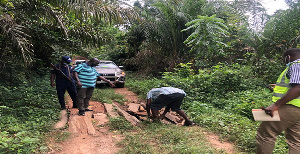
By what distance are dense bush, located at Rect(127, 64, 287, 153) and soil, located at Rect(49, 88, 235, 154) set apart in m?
0.40

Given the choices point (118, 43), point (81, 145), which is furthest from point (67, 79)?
point (118, 43)

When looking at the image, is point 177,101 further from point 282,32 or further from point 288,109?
point 282,32

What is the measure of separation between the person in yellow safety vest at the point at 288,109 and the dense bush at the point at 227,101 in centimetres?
89

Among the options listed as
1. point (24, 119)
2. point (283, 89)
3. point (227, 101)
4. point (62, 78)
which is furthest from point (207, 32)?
point (24, 119)

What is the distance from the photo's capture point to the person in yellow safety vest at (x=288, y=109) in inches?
102

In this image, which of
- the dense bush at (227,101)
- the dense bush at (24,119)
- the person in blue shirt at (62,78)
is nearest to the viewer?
the dense bush at (24,119)

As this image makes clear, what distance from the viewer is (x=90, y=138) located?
4.05 meters

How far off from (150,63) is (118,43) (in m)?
6.45

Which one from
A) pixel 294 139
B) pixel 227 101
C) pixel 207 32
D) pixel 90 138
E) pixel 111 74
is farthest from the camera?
pixel 111 74

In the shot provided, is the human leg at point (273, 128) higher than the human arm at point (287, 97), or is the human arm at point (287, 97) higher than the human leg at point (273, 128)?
the human arm at point (287, 97)

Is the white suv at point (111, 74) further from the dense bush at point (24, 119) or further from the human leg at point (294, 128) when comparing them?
the human leg at point (294, 128)

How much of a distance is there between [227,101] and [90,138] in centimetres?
459

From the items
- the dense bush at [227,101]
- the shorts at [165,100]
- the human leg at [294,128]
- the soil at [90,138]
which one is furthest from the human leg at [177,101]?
the human leg at [294,128]

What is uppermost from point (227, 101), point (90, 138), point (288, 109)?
point (288, 109)
